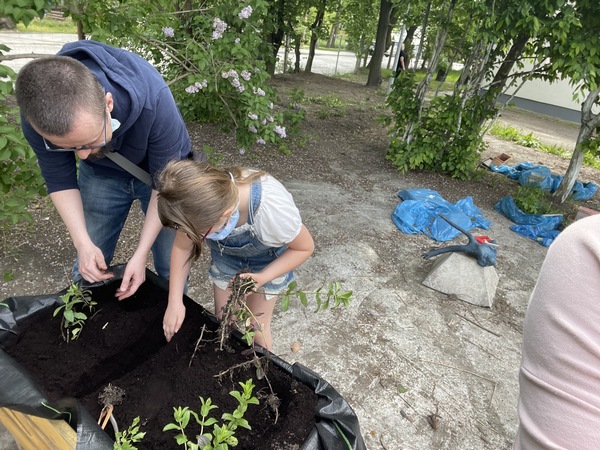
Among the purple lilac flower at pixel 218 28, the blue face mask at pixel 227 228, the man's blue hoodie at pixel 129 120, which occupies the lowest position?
the blue face mask at pixel 227 228

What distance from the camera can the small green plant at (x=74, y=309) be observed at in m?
1.44

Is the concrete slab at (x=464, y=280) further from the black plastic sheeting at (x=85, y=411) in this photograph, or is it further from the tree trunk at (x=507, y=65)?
the tree trunk at (x=507, y=65)

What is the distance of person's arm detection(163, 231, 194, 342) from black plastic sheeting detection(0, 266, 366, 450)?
1.34 ft

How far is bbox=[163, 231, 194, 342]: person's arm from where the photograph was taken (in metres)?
1.48

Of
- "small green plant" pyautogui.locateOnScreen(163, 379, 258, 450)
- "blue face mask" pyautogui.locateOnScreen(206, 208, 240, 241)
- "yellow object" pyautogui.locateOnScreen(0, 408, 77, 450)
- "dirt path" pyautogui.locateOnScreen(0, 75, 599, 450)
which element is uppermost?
"blue face mask" pyautogui.locateOnScreen(206, 208, 240, 241)

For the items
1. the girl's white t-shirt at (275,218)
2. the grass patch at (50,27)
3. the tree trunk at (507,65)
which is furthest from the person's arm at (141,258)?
the grass patch at (50,27)

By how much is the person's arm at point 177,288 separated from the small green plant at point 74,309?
299mm

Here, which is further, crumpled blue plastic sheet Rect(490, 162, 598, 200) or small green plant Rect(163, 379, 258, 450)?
crumpled blue plastic sheet Rect(490, 162, 598, 200)

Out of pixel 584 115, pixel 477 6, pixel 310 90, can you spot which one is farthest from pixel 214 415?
pixel 310 90

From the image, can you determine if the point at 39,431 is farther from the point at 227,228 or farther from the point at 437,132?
the point at 437,132

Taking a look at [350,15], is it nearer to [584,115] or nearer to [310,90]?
[310,90]

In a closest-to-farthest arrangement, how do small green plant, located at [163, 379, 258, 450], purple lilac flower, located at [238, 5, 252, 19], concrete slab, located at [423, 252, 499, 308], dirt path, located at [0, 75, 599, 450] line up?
small green plant, located at [163, 379, 258, 450] → dirt path, located at [0, 75, 599, 450] → concrete slab, located at [423, 252, 499, 308] → purple lilac flower, located at [238, 5, 252, 19]

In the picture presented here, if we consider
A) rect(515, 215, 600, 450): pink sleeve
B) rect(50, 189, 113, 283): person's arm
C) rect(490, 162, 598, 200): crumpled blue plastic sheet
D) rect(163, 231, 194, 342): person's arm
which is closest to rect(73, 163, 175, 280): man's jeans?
rect(50, 189, 113, 283): person's arm

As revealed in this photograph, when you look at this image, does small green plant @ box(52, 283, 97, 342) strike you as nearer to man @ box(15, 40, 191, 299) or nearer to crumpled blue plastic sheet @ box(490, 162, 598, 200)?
man @ box(15, 40, 191, 299)
